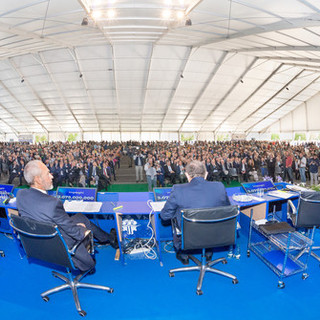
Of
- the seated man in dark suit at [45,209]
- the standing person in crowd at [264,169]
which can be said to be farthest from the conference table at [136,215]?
the standing person in crowd at [264,169]

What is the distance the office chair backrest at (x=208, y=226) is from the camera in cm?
243

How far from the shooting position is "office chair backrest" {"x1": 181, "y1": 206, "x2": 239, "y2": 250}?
7.98 feet

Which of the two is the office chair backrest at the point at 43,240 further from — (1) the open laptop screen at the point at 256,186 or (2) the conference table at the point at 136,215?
(1) the open laptop screen at the point at 256,186

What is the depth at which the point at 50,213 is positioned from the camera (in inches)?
92.0

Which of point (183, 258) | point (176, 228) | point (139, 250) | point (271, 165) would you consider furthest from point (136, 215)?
point (271, 165)

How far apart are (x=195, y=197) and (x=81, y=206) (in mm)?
2158

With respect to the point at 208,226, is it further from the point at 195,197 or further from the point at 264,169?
the point at 264,169

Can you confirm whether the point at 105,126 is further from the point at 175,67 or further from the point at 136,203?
the point at 136,203

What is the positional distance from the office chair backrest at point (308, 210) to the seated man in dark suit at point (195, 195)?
1.34 meters

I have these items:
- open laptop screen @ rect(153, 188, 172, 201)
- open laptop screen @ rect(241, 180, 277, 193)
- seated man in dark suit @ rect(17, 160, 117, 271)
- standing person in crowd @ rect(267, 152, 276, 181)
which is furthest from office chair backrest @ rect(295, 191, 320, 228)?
standing person in crowd @ rect(267, 152, 276, 181)

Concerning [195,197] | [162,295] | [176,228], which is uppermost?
[195,197]

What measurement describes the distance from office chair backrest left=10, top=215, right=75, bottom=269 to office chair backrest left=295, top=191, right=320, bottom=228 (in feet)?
10.8

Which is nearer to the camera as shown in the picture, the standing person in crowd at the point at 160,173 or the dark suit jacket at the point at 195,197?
the dark suit jacket at the point at 195,197

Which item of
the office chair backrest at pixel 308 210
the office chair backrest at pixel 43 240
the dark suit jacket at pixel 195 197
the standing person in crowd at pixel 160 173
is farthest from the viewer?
the standing person in crowd at pixel 160 173
